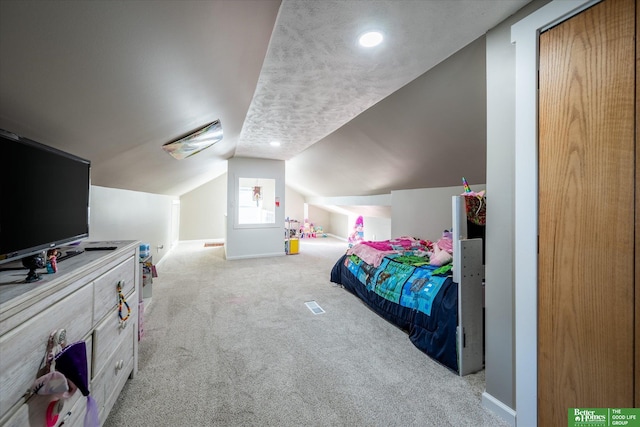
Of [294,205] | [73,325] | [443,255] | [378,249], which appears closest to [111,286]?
[73,325]

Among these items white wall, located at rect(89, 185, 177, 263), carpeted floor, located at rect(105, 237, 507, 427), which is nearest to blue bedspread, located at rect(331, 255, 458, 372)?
carpeted floor, located at rect(105, 237, 507, 427)

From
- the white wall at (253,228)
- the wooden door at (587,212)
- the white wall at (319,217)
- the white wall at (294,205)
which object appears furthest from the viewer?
the white wall at (319,217)

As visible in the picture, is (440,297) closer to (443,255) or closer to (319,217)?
(443,255)

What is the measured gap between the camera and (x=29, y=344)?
2.35 ft

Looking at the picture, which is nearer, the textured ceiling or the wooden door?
the wooden door

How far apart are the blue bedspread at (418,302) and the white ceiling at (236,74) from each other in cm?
142

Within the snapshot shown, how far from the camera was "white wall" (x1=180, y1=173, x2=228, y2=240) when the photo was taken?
7496 mm

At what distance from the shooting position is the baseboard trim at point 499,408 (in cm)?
134

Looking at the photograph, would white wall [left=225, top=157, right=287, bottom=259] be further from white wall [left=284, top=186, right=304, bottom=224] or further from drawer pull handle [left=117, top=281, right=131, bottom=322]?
drawer pull handle [left=117, top=281, right=131, bottom=322]

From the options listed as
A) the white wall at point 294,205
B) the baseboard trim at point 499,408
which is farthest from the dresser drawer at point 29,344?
the white wall at point 294,205

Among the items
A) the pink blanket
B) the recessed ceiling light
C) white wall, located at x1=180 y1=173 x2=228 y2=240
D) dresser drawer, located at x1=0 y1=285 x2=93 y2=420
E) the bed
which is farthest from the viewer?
white wall, located at x1=180 y1=173 x2=228 y2=240

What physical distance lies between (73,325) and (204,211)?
23.8 feet

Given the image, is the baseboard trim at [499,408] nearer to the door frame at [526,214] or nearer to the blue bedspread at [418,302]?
the door frame at [526,214]

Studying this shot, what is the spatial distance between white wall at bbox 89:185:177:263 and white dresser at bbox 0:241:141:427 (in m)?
0.97
